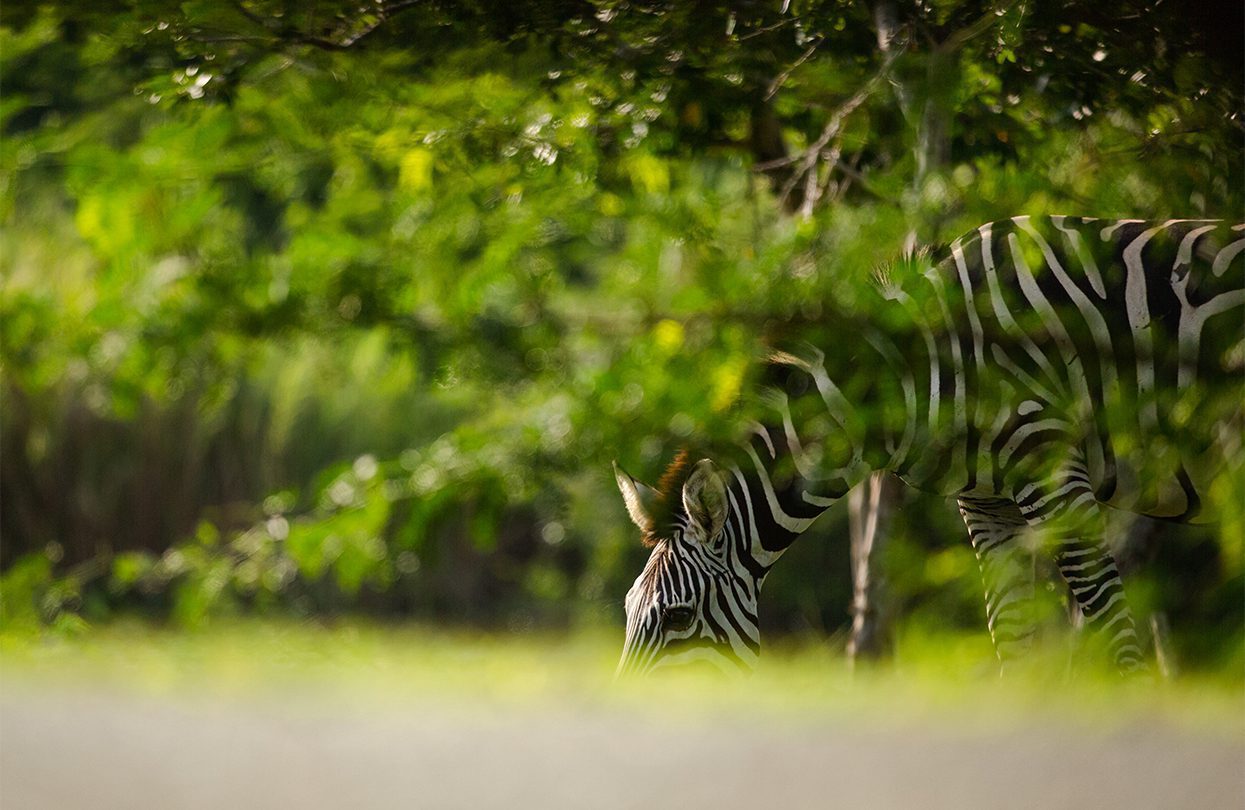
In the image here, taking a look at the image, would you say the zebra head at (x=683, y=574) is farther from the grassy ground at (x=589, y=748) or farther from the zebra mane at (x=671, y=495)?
the grassy ground at (x=589, y=748)

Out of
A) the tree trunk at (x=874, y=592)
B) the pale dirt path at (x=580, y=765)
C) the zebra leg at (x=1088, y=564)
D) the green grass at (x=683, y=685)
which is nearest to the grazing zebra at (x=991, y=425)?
the zebra leg at (x=1088, y=564)

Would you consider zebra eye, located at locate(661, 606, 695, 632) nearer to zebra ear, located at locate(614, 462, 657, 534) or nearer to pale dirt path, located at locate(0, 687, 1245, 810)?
zebra ear, located at locate(614, 462, 657, 534)

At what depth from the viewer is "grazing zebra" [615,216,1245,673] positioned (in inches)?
85.9

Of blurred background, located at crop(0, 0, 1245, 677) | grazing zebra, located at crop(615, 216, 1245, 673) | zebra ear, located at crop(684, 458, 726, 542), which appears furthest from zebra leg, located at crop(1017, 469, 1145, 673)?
zebra ear, located at crop(684, 458, 726, 542)

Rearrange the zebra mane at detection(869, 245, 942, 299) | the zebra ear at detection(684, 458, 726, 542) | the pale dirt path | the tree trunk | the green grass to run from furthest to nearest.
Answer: the tree trunk → the zebra ear at detection(684, 458, 726, 542) → the zebra mane at detection(869, 245, 942, 299) → the green grass → the pale dirt path

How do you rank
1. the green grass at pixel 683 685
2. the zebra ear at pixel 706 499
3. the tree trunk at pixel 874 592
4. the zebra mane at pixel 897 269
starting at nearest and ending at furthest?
the green grass at pixel 683 685 < the zebra mane at pixel 897 269 < the zebra ear at pixel 706 499 < the tree trunk at pixel 874 592

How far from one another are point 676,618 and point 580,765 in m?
0.88

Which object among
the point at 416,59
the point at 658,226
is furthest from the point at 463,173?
the point at 658,226

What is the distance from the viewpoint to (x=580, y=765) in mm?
1442

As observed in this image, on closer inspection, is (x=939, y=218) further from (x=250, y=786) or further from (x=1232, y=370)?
(x=250, y=786)

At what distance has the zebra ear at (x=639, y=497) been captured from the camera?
7.65ft

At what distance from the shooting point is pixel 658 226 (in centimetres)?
279

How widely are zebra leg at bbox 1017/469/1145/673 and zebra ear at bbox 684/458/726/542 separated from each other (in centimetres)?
56

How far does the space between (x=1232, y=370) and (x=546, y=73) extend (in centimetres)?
145
